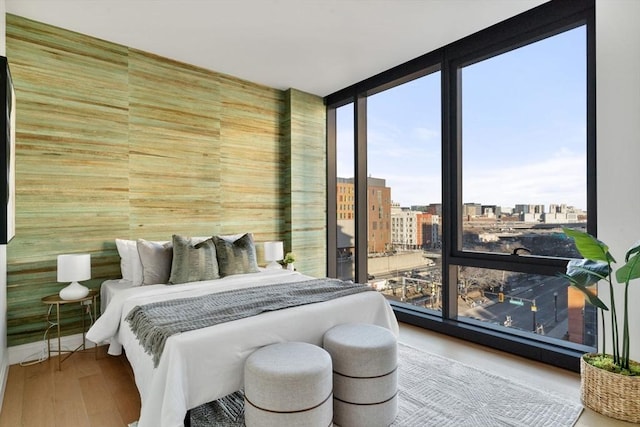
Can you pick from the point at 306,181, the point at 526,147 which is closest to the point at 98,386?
the point at 306,181

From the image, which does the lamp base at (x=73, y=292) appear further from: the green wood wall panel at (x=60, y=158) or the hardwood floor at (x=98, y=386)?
the hardwood floor at (x=98, y=386)

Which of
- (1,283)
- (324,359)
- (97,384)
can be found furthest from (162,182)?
(324,359)

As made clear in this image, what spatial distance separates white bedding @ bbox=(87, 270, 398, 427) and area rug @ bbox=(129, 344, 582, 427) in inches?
14.1

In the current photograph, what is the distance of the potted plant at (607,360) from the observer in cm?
208

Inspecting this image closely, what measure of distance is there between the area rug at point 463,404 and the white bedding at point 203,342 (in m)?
0.36

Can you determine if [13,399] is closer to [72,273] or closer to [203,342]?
[72,273]

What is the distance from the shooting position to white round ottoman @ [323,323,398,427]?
2.03 meters

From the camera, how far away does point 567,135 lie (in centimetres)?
294

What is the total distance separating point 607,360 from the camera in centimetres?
230

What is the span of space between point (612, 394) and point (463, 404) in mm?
859

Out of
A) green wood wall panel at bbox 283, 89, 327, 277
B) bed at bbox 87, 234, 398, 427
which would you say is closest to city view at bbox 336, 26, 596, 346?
green wood wall panel at bbox 283, 89, 327, 277

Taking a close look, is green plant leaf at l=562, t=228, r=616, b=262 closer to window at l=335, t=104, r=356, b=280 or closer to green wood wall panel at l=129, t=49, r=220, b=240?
window at l=335, t=104, r=356, b=280

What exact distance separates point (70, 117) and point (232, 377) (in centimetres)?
279

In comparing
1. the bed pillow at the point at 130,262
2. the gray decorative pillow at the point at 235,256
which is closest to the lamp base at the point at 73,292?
the bed pillow at the point at 130,262
